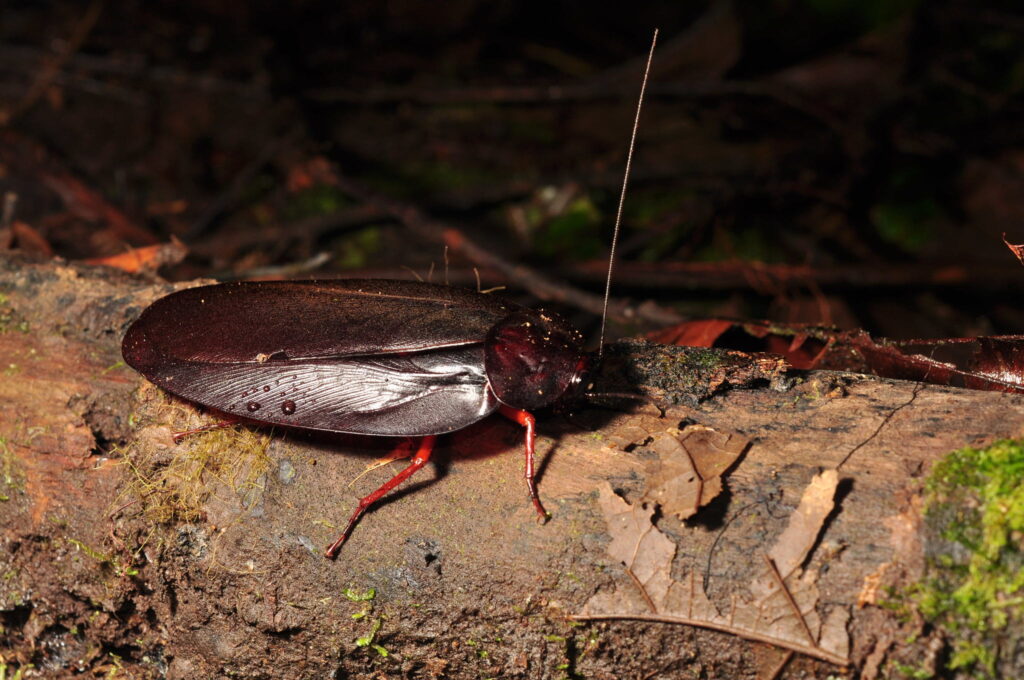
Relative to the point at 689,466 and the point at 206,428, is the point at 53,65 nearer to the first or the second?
the point at 206,428

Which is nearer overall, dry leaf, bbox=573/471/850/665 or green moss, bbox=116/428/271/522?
dry leaf, bbox=573/471/850/665

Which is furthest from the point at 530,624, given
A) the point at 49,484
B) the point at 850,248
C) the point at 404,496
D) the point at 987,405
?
the point at 850,248

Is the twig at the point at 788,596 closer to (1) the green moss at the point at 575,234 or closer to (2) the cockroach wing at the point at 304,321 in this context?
(2) the cockroach wing at the point at 304,321

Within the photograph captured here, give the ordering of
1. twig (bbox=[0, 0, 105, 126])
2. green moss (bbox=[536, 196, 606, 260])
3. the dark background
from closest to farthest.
A: the dark background → green moss (bbox=[536, 196, 606, 260]) → twig (bbox=[0, 0, 105, 126])

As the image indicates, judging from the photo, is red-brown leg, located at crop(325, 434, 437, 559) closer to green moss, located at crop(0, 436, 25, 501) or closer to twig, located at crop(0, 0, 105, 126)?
green moss, located at crop(0, 436, 25, 501)

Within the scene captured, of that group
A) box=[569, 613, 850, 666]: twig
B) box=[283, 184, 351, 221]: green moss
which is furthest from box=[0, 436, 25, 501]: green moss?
box=[283, 184, 351, 221]: green moss

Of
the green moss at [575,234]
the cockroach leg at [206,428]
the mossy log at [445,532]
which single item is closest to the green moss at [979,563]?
the mossy log at [445,532]
